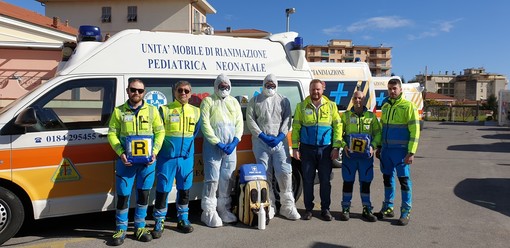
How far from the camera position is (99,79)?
4.70 meters

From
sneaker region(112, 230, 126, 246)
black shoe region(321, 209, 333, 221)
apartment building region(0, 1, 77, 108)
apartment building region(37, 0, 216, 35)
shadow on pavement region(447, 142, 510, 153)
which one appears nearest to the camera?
sneaker region(112, 230, 126, 246)

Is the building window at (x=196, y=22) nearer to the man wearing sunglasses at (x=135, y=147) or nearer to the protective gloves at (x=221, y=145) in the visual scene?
the protective gloves at (x=221, y=145)

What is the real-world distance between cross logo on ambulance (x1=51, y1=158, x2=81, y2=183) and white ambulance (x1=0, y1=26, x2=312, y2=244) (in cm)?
1

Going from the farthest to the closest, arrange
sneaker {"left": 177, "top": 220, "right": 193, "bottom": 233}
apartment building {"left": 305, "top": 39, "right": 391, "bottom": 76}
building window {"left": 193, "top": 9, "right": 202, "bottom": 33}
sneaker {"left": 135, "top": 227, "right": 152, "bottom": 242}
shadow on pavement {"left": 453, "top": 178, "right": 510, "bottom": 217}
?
apartment building {"left": 305, "top": 39, "right": 391, "bottom": 76} → building window {"left": 193, "top": 9, "right": 202, "bottom": 33} → shadow on pavement {"left": 453, "top": 178, "right": 510, "bottom": 217} → sneaker {"left": 177, "top": 220, "right": 193, "bottom": 233} → sneaker {"left": 135, "top": 227, "right": 152, "bottom": 242}

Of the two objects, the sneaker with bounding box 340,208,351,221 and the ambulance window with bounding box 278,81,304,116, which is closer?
the sneaker with bounding box 340,208,351,221

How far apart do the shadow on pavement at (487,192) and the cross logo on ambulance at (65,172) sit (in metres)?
5.90

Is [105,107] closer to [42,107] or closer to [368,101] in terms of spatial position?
[42,107]

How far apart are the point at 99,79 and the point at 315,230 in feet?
10.5

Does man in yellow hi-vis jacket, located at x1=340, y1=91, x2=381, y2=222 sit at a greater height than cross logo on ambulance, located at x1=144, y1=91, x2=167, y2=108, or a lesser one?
lesser

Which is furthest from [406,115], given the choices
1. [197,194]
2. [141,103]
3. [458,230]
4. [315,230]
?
[141,103]

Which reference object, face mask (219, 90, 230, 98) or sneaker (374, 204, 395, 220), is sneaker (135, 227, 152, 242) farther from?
sneaker (374, 204, 395, 220)

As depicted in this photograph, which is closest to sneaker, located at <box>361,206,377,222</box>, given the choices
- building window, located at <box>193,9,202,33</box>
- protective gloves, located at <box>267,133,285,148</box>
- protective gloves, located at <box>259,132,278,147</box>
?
protective gloves, located at <box>267,133,285,148</box>

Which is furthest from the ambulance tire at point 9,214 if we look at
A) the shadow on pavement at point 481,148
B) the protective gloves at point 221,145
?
the shadow on pavement at point 481,148

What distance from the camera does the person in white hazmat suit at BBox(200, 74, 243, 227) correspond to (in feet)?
16.3
